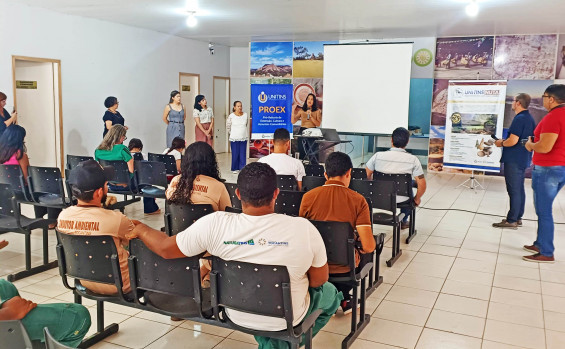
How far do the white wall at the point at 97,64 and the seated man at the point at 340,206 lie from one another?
665 centimetres

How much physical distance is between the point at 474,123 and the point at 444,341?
22.1 feet

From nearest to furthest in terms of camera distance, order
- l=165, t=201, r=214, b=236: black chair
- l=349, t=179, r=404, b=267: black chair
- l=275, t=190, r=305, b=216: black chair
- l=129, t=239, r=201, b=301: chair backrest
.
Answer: l=129, t=239, r=201, b=301: chair backrest < l=165, t=201, r=214, b=236: black chair < l=275, t=190, r=305, b=216: black chair < l=349, t=179, r=404, b=267: black chair

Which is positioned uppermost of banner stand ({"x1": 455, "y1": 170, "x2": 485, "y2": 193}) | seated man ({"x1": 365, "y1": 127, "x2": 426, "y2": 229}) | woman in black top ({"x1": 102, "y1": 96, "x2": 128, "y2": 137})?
woman in black top ({"x1": 102, "y1": 96, "x2": 128, "y2": 137})

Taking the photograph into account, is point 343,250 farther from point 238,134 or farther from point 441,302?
point 238,134

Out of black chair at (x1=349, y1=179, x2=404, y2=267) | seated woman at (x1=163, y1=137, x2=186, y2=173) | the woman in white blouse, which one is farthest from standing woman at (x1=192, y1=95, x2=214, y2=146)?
black chair at (x1=349, y1=179, x2=404, y2=267)

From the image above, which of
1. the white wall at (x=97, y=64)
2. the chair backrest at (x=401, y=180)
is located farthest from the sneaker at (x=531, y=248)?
the white wall at (x=97, y=64)

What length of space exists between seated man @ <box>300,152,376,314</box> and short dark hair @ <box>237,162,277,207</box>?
0.89 meters

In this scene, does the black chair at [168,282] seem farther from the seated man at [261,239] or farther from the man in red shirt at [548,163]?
the man in red shirt at [548,163]

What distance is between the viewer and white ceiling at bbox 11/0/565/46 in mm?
7312

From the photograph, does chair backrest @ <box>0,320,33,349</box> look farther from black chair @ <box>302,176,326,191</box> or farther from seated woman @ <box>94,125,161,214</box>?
seated woman @ <box>94,125,161,214</box>

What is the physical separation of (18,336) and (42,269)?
2.64m

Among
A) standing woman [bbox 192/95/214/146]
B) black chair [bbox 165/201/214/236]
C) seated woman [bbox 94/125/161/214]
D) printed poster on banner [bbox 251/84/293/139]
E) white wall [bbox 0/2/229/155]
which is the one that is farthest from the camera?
printed poster on banner [bbox 251/84/293/139]

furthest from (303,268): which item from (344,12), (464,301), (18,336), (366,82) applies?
(366,82)

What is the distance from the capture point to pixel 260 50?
1162 centimetres
